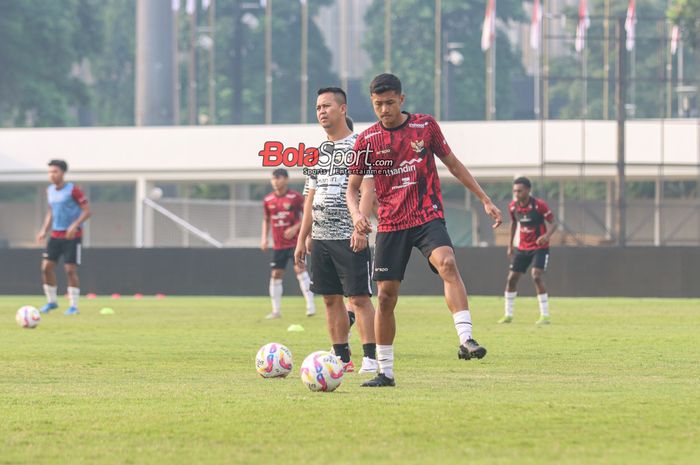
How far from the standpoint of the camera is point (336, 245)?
11859mm

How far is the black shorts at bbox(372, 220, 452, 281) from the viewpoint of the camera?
10.5 m

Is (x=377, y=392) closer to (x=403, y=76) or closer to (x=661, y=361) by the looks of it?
(x=661, y=361)

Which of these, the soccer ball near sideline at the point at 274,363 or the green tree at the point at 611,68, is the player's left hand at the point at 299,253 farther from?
the green tree at the point at 611,68

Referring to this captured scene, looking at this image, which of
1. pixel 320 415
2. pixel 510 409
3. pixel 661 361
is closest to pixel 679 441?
pixel 510 409

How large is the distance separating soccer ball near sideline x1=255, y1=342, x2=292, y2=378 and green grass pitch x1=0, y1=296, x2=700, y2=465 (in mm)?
95

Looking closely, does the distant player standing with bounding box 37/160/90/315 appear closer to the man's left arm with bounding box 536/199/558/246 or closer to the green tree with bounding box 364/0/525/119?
the man's left arm with bounding box 536/199/558/246

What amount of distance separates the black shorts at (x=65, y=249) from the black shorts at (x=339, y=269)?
12179mm

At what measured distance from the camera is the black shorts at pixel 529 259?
22.3m

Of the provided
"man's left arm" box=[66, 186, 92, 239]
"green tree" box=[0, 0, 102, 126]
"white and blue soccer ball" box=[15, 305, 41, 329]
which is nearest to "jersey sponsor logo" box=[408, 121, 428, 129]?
"white and blue soccer ball" box=[15, 305, 41, 329]

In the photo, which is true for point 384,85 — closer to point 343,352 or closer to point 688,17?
point 343,352

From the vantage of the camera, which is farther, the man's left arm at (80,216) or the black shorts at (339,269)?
the man's left arm at (80,216)

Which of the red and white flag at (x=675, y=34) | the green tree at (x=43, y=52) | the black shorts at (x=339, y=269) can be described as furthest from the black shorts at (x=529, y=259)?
the green tree at (x=43, y=52)

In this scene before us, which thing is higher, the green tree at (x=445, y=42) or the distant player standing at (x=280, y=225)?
the green tree at (x=445, y=42)

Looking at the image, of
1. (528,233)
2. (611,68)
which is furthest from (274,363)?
(611,68)
